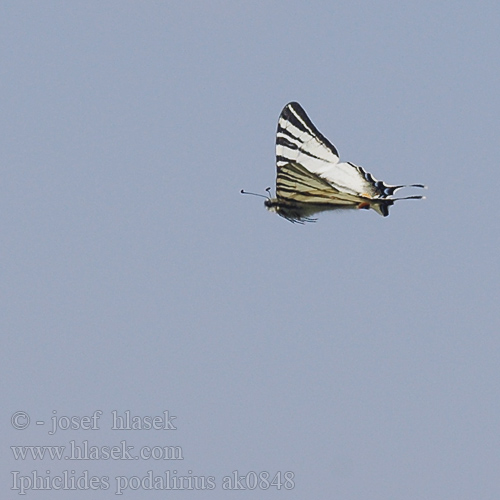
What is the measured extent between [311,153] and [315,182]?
2641 millimetres

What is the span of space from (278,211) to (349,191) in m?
1.51

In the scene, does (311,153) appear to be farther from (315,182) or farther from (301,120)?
(315,182)

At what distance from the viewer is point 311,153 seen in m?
20.0

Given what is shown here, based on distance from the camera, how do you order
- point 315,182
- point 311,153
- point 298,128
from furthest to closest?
point 298,128 → point 311,153 → point 315,182

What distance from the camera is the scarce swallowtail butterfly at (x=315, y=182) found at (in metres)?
17.2

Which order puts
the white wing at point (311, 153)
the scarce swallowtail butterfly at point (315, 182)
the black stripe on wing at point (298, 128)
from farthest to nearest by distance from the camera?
the black stripe on wing at point (298, 128) < the white wing at point (311, 153) < the scarce swallowtail butterfly at point (315, 182)

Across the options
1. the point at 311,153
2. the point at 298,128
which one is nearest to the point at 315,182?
the point at 311,153

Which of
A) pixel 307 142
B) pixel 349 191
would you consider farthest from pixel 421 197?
pixel 307 142

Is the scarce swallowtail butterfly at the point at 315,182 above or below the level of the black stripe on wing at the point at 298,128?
below

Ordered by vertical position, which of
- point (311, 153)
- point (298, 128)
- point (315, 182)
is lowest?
point (315, 182)

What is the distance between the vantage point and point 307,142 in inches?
789

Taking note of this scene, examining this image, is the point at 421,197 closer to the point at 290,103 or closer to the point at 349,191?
the point at 349,191

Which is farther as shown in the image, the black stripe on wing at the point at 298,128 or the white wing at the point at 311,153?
the black stripe on wing at the point at 298,128

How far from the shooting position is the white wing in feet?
60.6
